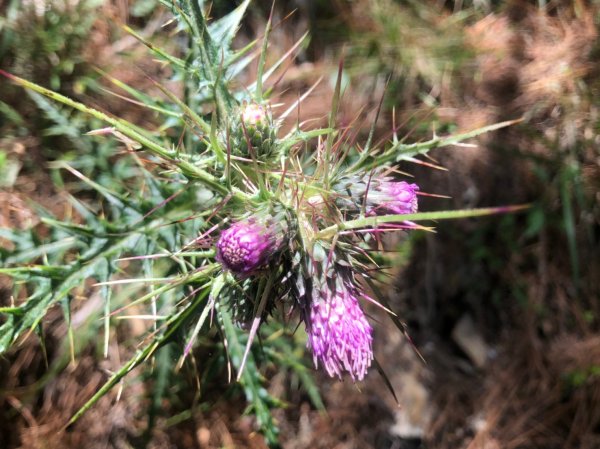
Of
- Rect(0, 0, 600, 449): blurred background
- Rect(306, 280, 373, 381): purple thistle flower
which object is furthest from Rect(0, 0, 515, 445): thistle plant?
Rect(0, 0, 600, 449): blurred background

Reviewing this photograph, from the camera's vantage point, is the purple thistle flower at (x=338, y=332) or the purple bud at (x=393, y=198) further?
the purple bud at (x=393, y=198)

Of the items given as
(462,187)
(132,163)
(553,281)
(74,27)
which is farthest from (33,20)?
(553,281)

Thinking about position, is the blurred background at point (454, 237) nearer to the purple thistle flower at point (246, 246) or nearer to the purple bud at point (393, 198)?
the purple bud at point (393, 198)

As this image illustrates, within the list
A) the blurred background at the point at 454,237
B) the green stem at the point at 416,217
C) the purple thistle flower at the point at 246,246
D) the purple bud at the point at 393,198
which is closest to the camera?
the green stem at the point at 416,217

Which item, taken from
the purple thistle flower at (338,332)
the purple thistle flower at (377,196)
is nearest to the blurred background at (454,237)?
the purple thistle flower at (377,196)

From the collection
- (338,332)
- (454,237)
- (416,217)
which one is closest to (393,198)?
(338,332)

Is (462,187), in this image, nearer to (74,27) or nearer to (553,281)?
(553,281)

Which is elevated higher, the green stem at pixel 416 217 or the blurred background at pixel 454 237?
the green stem at pixel 416 217
